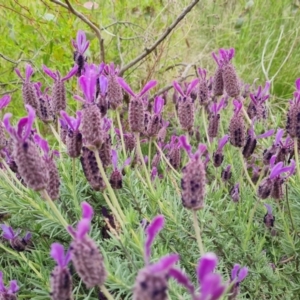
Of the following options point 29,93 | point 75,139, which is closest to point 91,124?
point 75,139

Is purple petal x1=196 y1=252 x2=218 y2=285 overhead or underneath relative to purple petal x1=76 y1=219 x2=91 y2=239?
overhead

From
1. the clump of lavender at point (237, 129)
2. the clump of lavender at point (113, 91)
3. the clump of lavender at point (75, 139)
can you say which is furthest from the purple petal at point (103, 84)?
the clump of lavender at point (237, 129)

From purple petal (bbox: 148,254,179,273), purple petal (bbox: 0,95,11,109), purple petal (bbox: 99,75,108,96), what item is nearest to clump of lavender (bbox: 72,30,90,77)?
purple petal (bbox: 99,75,108,96)

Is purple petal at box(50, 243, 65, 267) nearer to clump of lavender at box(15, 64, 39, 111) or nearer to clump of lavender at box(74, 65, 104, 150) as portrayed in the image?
clump of lavender at box(74, 65, 104, 150)

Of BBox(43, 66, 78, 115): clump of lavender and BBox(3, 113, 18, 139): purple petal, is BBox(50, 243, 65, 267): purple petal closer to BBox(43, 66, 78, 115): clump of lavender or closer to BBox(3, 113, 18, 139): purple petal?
BBox(3, 113, 18, 139): purple petal

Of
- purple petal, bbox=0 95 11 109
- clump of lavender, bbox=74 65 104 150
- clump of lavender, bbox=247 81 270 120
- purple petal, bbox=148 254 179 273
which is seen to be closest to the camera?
purple petal, bbox=148 254 179 273

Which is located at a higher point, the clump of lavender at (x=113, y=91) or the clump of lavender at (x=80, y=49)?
the clump of lavender at (x=80, y=49)

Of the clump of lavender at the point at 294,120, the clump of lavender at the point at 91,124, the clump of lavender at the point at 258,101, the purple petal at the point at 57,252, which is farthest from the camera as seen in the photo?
the clump of lavender at the point at 258,101

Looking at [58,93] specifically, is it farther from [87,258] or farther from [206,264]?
[206,264]

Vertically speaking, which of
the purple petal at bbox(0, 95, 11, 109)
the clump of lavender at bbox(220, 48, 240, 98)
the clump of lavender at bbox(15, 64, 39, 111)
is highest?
the clump of lavender at bbox(220, 48, 240, 98)

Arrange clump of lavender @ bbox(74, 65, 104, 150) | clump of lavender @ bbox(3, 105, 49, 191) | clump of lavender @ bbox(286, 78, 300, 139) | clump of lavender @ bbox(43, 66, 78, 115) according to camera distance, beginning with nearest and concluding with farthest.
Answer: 1. clump of lavender @ bbox(3, 105, 49, 191)
2. clump of lavender @ bbox(74, 65, 104, 150)
3. clump of lavender @ bbox(286, 78, 300, 139)
4. clump of lavender @ bbox(43, 66, 78, 115)

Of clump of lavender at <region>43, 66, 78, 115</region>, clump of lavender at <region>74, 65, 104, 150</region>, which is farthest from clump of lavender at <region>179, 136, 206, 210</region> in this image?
clump of lavender at <region>43, 66, 78, 115</region>

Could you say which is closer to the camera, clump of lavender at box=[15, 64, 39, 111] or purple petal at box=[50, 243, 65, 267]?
purple petal at box=[50, 243, 65, 267]

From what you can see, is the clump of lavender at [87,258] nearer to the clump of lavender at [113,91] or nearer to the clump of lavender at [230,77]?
the clump of lavender at [113,91]
